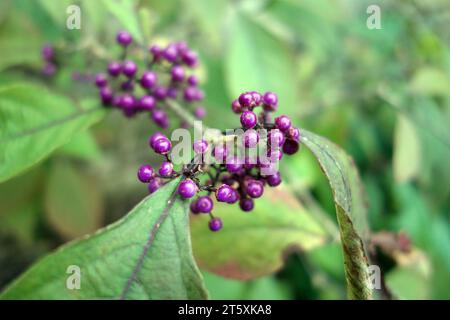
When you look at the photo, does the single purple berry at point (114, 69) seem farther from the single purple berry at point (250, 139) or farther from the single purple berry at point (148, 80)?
the single purple berry at point (250, 139)

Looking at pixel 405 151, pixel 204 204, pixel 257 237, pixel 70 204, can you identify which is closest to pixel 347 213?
pixel 204 204

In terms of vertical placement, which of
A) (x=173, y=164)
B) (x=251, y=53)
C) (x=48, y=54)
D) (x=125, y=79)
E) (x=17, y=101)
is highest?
(x=251, y=53)

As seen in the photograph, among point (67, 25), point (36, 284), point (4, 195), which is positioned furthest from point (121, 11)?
point (4, 195)

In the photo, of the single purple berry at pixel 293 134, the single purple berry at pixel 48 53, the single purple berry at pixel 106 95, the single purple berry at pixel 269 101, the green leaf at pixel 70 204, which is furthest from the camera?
the green leaf at pixel 70 204

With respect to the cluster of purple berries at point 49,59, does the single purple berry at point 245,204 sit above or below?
below

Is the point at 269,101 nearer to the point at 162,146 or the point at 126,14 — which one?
the point at 162,146

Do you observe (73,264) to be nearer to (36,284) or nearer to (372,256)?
(36,284)

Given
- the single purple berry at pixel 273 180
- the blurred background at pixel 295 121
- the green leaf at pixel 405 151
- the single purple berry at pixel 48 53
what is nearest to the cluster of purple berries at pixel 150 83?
the blurred background at pixel 295 121
